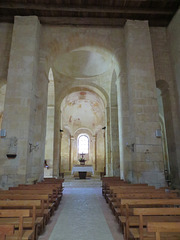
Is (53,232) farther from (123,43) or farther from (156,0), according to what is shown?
(156,0)

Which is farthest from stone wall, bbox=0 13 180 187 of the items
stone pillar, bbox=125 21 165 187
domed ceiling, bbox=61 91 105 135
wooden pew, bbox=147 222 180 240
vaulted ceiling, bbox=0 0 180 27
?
domed ceiling, bbox=61 91 105 135

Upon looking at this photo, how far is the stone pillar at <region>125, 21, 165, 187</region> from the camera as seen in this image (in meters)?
7.53

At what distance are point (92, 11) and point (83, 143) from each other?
18.0 m

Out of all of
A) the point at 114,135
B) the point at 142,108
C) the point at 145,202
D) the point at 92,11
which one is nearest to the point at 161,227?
the point at 145,202

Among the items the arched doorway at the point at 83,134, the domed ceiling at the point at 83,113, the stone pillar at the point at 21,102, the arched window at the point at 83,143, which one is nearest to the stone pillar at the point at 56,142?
the domed ceiling at the point at 83,113

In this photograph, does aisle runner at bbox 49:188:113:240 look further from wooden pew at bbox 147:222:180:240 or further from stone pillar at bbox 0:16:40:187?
stone pillar at bbox 0:16:40:187

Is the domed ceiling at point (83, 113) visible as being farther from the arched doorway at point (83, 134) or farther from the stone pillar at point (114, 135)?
the stone pillar at point (114, 135)

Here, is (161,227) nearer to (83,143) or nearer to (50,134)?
(50,134)

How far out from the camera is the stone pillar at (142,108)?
753cm

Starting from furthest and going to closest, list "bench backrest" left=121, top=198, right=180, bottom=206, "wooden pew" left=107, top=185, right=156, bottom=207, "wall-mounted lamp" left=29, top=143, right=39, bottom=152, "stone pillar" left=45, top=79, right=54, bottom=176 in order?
"stone pillar" left=45, top=79, right=54, bottom=176, "wall-mounted lamp" left=29, top=143, right=39, bottom=152, "wooden pew" left=107, top=185, right=156, bottom=207, "bench backrest" left=121, top=198, right=180, bottom=206

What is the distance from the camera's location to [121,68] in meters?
9.47

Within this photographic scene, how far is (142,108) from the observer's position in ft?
26.7

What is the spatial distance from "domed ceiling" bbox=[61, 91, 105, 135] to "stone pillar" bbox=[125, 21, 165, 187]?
968cm

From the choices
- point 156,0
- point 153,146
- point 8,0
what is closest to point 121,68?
point 156,0
